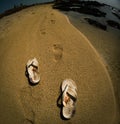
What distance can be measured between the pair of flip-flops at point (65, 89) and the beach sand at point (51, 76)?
7cm

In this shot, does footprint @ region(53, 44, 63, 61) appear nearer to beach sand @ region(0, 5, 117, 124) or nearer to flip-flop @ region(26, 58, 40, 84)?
beach sand @ region(0, 5, 117, 124)

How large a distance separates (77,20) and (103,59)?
110 centimetres

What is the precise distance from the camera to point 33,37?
3.86 m

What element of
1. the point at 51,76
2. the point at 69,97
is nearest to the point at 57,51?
the point at 51,76

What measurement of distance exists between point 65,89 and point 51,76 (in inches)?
12.2

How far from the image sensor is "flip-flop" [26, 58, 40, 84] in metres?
3.27

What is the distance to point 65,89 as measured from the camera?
3168mm

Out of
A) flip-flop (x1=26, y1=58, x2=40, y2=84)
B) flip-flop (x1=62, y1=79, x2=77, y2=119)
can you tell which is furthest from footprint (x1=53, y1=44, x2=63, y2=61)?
flip-flop (x1=62, y1=79, x2=77, y2=119)

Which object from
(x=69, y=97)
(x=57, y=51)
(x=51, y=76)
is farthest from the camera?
(x=57, y=51)

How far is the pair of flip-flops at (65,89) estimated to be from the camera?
3.02 meters

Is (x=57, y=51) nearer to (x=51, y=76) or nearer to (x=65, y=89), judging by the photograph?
(x=51, y=76)

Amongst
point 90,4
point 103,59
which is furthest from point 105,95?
point 90,4

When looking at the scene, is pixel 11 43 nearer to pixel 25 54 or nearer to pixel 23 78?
pixel 25 54

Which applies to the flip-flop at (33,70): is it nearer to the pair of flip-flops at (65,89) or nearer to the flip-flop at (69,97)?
the pair of flip-flops at (65,89)
